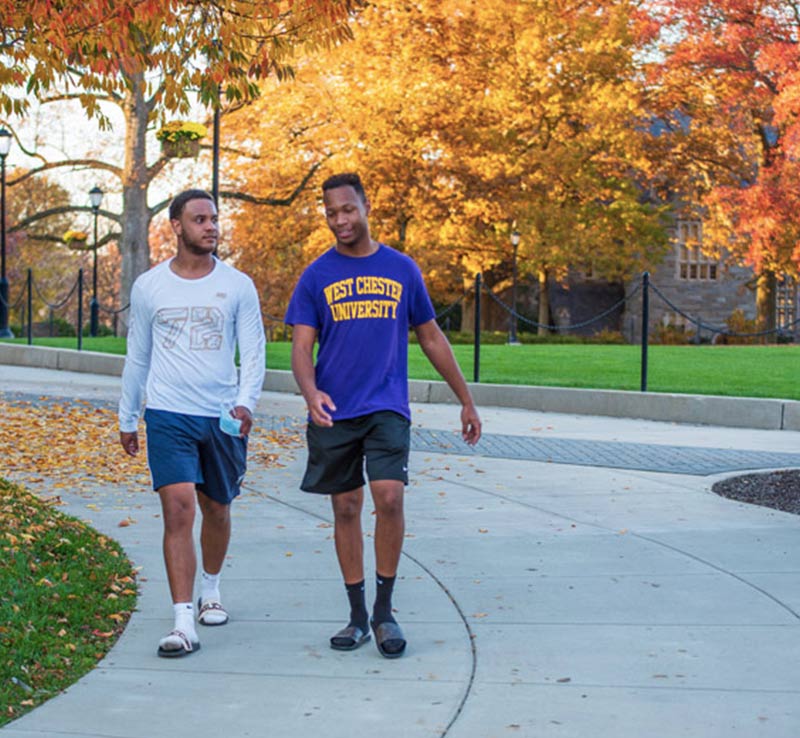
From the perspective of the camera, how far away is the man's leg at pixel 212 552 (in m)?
5.61

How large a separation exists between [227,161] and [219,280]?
31603 millimetres

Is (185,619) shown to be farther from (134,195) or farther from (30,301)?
(134,195)

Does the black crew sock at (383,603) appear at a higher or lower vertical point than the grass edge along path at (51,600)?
higher

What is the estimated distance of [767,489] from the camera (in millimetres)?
9492

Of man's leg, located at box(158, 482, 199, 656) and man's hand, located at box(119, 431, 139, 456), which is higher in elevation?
man's hand, located at box(119, 431, 139, 456)

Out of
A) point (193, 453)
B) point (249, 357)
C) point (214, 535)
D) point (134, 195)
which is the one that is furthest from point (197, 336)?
point (134, 195)

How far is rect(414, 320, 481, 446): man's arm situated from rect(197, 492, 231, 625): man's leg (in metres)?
1.07

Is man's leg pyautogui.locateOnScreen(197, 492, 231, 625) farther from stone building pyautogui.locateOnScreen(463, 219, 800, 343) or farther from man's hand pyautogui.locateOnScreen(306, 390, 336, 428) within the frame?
stone building pyautogui.locateOnScreen(463, 219, 800, 343)

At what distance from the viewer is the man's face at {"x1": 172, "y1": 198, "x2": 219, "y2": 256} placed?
17.5 ft

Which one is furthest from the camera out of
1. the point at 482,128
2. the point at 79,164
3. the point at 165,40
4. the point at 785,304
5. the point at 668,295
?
the point at 785,304

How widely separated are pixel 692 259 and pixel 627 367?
31.0 meters

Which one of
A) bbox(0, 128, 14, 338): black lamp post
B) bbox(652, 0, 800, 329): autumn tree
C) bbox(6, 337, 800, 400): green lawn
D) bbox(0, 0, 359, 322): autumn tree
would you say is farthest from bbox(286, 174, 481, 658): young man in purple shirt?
bbox(652, 0, 800, 329): autumn tree

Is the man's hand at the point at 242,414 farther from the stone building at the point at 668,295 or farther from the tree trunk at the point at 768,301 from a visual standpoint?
the stone building at the point at 668,295

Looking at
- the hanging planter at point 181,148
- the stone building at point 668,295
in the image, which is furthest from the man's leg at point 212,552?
the stone building at point 668,295
